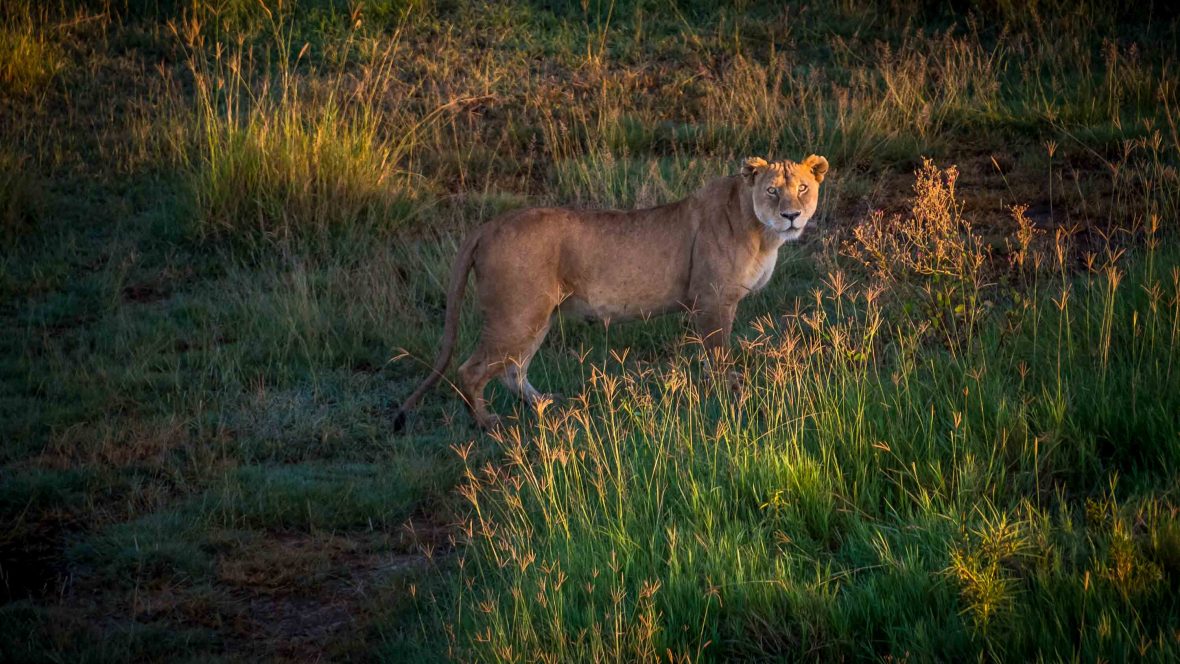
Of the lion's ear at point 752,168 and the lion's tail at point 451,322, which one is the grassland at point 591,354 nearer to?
the lion's tail at point 451,322

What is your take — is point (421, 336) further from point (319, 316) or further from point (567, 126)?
point (567, 126)

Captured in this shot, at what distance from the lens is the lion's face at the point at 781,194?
22.3ft

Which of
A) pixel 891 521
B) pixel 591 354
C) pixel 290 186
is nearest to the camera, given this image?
pixel 891 521

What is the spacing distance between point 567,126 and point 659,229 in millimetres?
4312

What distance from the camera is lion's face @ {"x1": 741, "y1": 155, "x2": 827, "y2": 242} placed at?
6.81 m

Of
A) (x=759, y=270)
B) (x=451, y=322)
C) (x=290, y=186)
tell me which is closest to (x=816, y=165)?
(x=759, y=270)

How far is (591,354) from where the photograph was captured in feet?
25.3

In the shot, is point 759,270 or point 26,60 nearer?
point 759,270

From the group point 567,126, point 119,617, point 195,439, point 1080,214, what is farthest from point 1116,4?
point 119,617

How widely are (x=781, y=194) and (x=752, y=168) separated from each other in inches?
9.5

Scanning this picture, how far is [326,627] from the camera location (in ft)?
15.9

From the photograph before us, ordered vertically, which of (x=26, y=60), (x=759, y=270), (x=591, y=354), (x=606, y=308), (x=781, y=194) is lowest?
(x=591, y=354)

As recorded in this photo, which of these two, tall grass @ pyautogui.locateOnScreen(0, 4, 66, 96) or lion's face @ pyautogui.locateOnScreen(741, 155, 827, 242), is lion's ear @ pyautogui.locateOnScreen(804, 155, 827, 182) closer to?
lion's face @ pyautogui.locateOnScreen(741, 155, 827, 242)

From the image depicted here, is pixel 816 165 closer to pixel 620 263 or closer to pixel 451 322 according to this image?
pixel 620 263
